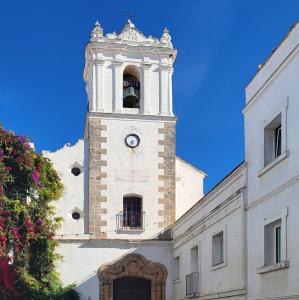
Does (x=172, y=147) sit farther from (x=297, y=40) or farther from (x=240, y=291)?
(x=297, y=40)

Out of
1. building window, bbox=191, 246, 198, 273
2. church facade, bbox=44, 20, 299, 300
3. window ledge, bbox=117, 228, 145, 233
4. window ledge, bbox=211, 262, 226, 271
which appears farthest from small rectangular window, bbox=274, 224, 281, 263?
window ledge, bbox=117, 228, 145, 233

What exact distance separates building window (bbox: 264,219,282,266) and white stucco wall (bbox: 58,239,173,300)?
401 inches

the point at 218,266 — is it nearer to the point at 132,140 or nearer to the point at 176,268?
the point at 176,268

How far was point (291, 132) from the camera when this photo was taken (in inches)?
454

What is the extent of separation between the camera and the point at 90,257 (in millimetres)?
22234

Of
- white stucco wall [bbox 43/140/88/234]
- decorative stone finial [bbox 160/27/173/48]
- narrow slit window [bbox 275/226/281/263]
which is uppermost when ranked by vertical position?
decorative stone finial [bbox 160/27/173/48]


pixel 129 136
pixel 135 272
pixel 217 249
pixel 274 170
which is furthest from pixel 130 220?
pixel 274 170

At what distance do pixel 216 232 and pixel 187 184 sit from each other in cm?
A: 757

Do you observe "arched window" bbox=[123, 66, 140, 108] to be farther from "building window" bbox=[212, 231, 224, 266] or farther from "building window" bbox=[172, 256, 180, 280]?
"building window" bbox=[212, 231, 224, 266]

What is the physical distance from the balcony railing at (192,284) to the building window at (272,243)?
616 cm

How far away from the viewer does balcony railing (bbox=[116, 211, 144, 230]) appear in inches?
890

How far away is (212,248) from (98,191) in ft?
22.2

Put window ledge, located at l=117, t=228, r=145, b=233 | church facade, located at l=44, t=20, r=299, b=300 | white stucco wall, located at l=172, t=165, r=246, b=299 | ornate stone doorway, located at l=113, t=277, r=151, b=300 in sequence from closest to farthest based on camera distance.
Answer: white stucco wall, located at l=172, t=165, r=246, b=299
church facade, located at l=44, t=20, r=299, b=300
ornate stone doorway, located at l=113, t=277, r=151, b=300
window ledge, located at l=117, t=228, r=145, b=233

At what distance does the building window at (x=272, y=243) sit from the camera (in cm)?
1245
